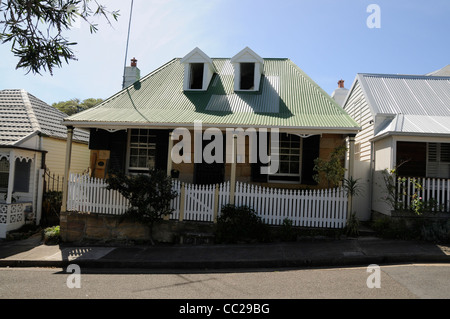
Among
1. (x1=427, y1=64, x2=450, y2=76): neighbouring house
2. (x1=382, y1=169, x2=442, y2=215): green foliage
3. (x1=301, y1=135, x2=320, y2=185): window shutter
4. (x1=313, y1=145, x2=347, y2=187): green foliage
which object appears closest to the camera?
(x1=382, y1=169, x2=442, y2=215): green foliage

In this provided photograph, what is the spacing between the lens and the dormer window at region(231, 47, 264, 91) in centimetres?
1096

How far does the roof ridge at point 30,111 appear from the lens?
10955 millimetres

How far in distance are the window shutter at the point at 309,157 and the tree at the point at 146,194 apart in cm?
390

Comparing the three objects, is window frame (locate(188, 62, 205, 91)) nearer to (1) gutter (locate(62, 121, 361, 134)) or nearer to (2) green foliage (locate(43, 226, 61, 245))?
(1) gutter (locate(62, 121, 361, 134))

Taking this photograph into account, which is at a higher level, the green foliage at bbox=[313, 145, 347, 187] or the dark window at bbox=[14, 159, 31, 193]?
the green foliage at bbox=[313, 145, 347, 187]

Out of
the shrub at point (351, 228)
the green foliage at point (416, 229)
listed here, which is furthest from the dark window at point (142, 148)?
the green foliage at point (416, 229)

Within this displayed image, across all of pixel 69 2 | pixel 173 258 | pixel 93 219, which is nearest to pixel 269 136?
pixel 173 258

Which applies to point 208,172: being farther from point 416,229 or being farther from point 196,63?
point 416,229

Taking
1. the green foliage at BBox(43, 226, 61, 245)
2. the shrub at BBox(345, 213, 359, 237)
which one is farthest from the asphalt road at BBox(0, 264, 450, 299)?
the green foliage at BBox(43, 226, 61, 245)

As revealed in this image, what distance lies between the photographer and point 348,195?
26.7 ft

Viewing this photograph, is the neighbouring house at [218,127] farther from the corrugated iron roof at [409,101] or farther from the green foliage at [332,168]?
the corrugated iron roof at [409,101]

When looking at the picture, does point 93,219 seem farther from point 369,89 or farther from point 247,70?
point 369,89

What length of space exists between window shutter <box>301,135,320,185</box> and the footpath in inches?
82.2

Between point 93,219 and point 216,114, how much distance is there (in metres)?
4.35
